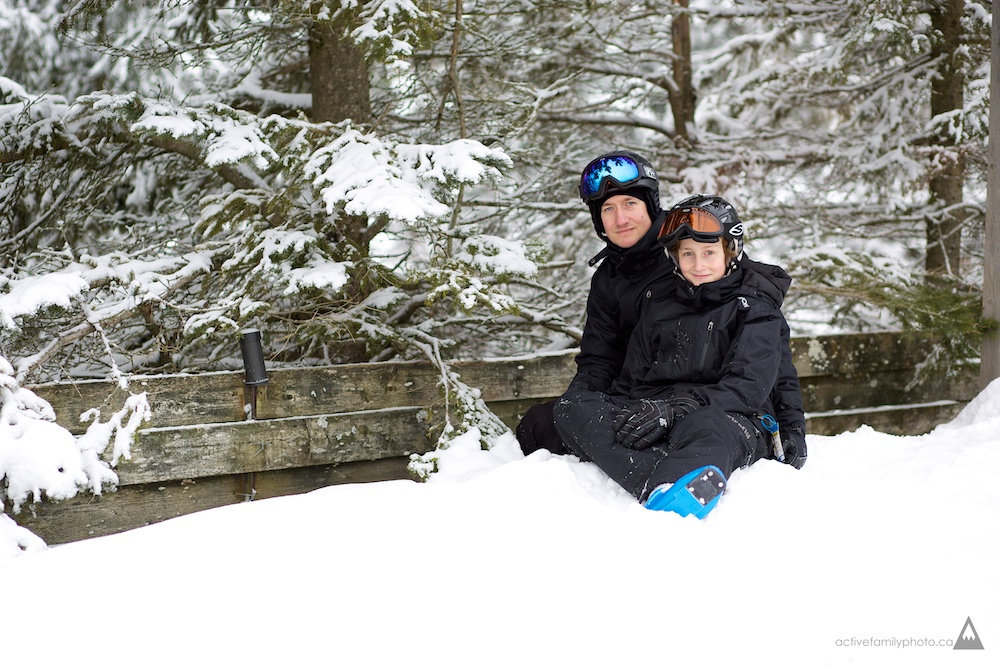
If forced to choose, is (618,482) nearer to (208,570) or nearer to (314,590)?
(314,590)

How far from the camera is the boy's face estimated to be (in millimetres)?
3305

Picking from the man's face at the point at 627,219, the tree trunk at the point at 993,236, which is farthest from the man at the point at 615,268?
the tree trunk at the point at 993,236

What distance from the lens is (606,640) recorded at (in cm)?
202

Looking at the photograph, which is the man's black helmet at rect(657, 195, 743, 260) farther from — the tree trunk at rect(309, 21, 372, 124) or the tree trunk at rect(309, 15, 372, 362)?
the tree trunk at rect(309, 21, 372, 124)

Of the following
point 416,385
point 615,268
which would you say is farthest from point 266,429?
point 615,268

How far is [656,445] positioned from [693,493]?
17.2 inches

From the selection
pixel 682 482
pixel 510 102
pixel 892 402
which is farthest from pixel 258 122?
pixel 892 402

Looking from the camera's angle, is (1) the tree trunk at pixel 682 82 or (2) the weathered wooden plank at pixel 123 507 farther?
(1) the tree trunk at pixel 682 82

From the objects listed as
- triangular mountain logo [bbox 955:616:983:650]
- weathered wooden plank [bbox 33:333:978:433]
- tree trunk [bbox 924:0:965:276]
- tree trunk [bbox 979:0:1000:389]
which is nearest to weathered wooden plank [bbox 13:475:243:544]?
weathered wooden plank [bbox 33:333:978:433]

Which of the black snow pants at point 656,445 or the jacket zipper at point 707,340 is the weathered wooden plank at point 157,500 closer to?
the black snow pants at point 656,445

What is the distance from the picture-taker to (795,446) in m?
3.36

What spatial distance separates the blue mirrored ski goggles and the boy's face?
1.71 ft

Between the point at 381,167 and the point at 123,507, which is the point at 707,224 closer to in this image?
the point at 381,167

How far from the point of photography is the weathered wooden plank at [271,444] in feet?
12.0
